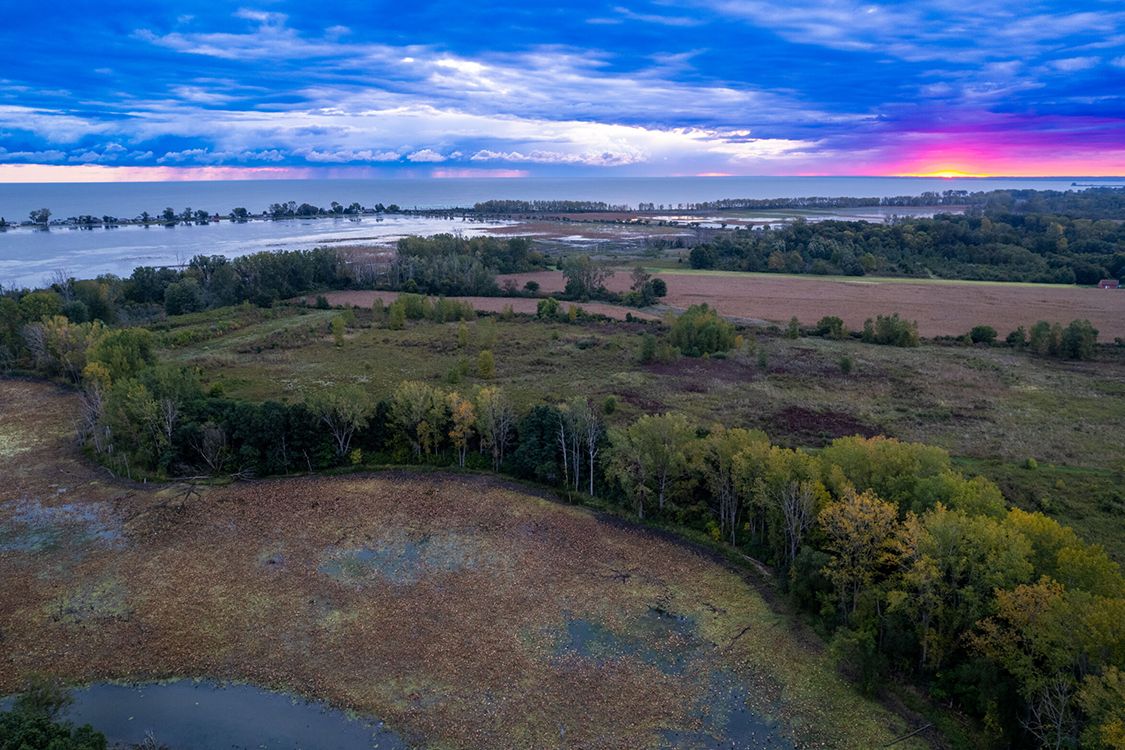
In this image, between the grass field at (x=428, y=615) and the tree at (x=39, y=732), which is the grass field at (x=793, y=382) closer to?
the grass field at (x=428, y=615)

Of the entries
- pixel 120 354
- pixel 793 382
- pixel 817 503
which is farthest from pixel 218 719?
pixel 793 382

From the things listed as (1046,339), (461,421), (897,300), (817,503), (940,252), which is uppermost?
(940,252)

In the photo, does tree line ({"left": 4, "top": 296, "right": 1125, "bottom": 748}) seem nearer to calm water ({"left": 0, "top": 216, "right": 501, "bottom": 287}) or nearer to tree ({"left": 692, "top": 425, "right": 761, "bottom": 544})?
tree ({"left": 692, "top": 425, "right": 761, "bottom": 544})

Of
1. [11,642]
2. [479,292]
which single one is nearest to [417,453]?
[11,642]

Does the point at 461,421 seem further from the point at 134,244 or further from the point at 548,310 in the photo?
the point at 134,244

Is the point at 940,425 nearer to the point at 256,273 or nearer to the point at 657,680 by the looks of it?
the point at 657,680
